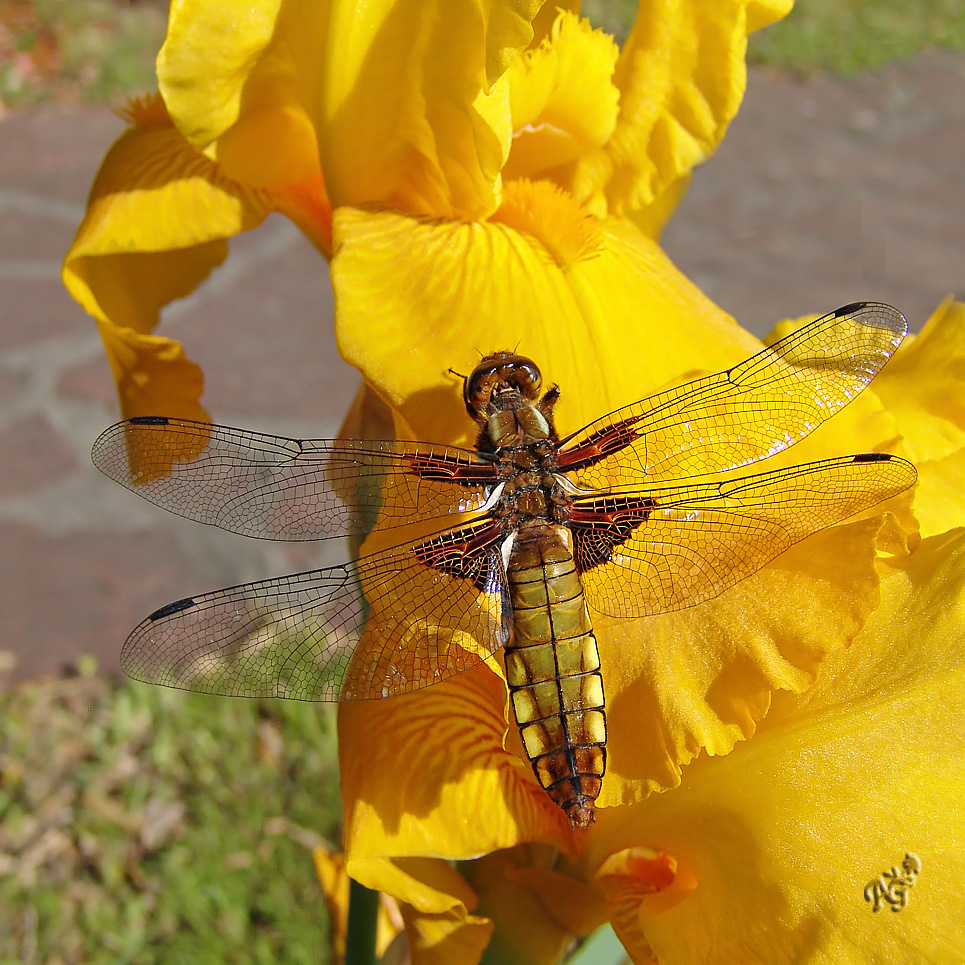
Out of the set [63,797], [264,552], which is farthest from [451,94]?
[264,552]

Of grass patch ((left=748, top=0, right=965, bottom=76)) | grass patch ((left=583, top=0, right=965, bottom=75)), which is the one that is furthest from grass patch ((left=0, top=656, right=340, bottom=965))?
grass patch ((left=748, top=0, right=965, bottom=76))

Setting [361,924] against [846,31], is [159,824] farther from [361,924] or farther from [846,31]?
[846,31]

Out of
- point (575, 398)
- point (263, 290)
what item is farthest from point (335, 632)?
point (263, 290)

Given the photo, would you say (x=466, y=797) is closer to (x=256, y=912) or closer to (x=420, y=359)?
(x=420, y=359)

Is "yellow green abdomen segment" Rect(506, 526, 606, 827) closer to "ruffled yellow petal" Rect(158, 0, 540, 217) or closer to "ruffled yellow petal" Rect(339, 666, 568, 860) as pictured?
"ruffled yellow petal" Rect(339, 666, 568, 860)

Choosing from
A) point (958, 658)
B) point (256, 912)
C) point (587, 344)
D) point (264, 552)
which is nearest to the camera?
point (958, 658)

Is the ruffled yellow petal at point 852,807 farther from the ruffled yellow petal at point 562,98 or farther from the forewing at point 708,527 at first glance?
the ruffled yellow petal at point 562,98
